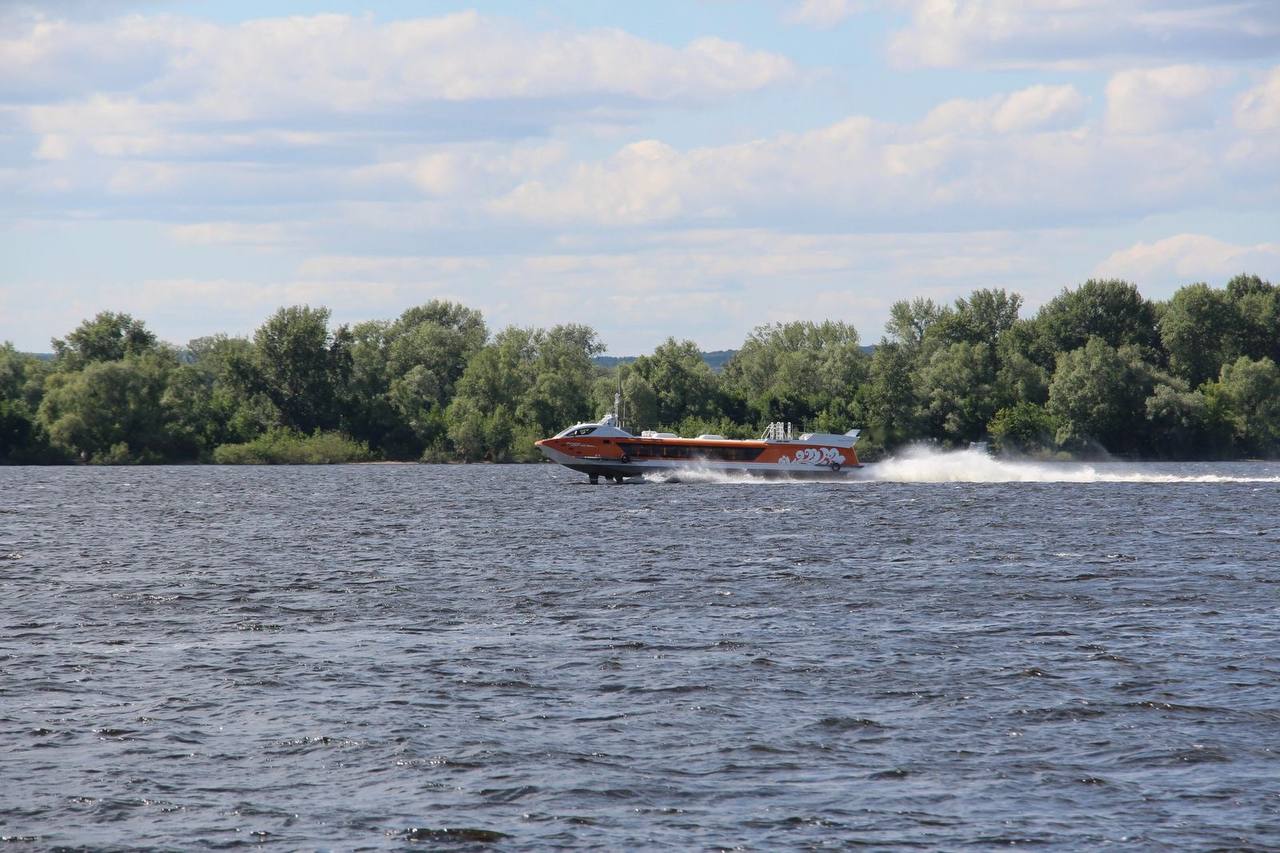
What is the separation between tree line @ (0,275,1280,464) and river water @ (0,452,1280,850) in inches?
4165

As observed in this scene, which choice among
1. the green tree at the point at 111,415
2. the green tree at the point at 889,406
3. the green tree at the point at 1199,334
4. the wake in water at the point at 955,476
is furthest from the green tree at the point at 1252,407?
the green tree at the point at 111,415

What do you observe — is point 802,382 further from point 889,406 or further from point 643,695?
point 643,695

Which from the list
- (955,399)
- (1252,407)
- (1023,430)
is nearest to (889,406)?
(955,399)

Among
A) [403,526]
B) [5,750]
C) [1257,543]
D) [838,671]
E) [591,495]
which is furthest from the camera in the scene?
[591,495]

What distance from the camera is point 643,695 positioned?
82.8 feet

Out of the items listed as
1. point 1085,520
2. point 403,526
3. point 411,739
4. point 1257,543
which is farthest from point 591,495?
point 411,739

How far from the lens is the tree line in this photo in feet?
517

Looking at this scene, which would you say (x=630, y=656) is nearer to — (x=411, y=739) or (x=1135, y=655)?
(x=411, y=739)

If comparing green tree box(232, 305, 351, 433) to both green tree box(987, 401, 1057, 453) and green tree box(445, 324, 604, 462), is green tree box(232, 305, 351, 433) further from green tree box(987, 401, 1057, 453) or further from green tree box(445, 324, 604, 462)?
green tree box(987, 401, 1057, 453)

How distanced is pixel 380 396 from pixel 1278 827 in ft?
521

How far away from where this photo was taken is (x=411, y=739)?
22188 millimetres

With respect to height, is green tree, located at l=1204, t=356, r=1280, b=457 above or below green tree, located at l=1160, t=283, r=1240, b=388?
below

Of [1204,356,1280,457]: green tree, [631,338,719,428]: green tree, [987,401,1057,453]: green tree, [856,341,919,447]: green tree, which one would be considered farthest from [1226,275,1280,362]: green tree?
[631,338,719,428]: green tree

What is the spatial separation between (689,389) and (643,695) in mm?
142614
